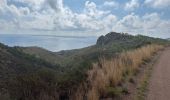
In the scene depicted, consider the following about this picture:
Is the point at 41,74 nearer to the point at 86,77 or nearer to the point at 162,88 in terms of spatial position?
the point at 86,77

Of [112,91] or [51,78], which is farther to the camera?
[51,78]

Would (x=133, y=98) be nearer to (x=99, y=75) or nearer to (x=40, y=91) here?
(x=99, y=75)

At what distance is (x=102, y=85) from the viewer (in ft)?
32.1

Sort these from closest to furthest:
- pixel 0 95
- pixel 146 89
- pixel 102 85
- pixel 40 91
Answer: pixel 0 95 < pixel 40 91 < pixel 102 85 < pixel 146 89

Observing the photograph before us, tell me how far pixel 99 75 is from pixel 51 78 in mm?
1745

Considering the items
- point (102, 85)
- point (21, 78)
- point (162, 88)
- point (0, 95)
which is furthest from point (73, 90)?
point (162, 88)

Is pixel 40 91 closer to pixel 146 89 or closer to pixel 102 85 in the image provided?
pixel 102 85

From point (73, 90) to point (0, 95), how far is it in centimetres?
229

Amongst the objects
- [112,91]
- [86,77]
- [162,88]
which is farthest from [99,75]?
[162,88]

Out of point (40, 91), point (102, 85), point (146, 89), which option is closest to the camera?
point (40, 91)

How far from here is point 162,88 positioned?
10812 mm

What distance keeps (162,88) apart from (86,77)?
2.73 meters

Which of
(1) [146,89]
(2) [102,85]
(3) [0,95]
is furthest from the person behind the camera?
(1) [146,89]

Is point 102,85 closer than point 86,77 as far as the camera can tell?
Yes
